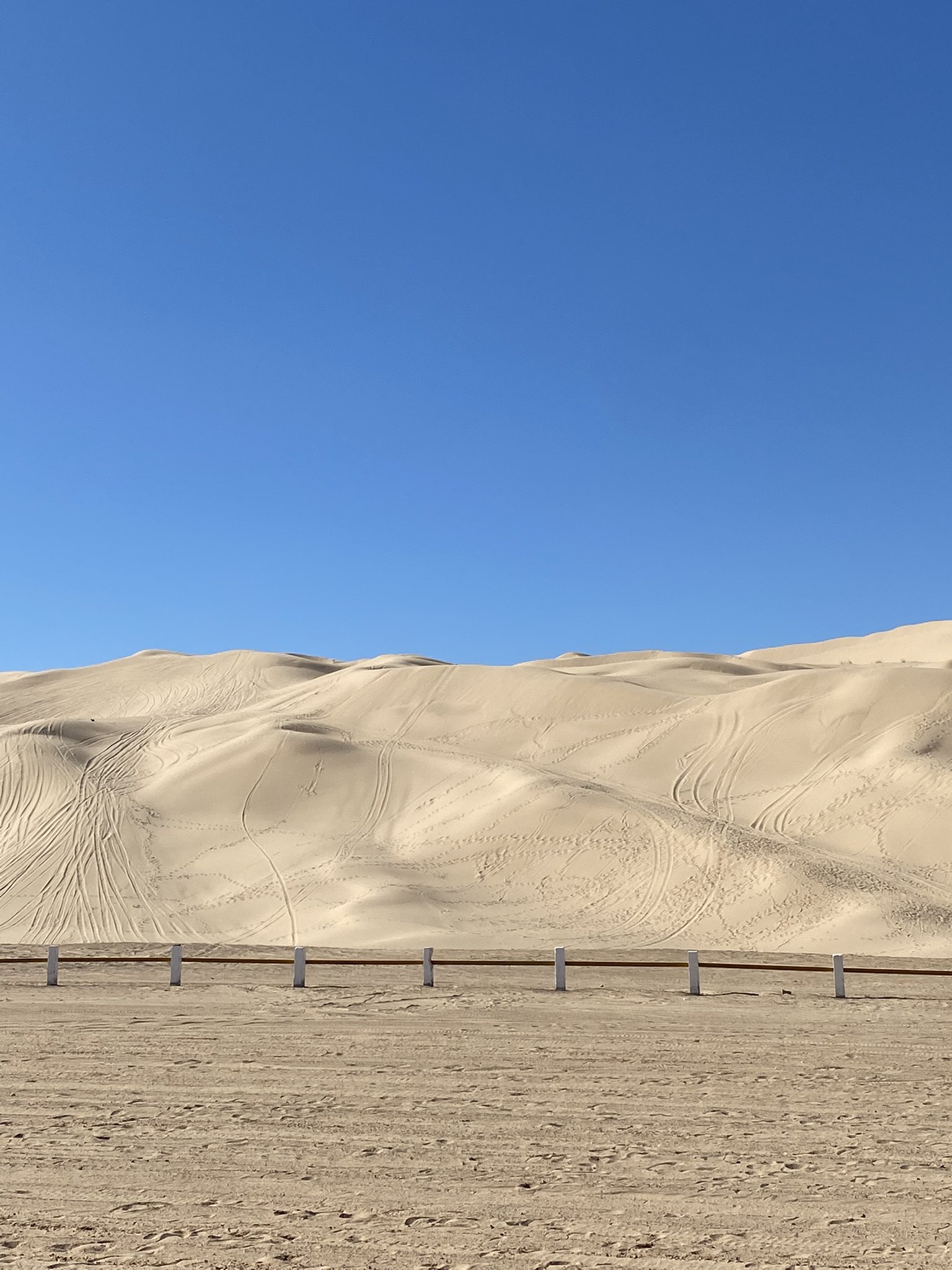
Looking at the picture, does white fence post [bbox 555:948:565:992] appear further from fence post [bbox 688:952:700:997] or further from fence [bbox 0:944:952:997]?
fence post [bbox 688:952:700:997]

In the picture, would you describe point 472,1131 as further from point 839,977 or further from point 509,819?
point 509,819

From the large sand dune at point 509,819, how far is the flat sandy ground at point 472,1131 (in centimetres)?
1016

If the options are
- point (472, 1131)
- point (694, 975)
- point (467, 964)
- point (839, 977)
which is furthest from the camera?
point (467, 964)

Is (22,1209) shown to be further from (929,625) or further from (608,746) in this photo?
(929,625)

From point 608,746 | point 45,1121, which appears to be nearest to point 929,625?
point 608,746

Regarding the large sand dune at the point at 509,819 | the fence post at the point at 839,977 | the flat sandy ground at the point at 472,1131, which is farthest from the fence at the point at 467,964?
the large sand dune at the point at 509,819

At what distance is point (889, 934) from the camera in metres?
24.5

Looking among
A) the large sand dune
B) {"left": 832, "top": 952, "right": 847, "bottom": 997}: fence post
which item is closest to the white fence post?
{"left": 832, "top": 952, "right": 847, "bottom": 997}: fence post

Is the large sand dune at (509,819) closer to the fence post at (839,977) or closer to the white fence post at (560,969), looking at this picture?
the fence post at (839,977)

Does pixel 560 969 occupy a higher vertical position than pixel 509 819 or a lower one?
lower

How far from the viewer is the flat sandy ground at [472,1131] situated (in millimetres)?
6887

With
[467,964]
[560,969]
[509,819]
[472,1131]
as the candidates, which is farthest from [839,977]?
[509,819]

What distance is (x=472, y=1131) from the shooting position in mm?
9336

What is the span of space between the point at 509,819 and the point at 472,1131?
2451cm
